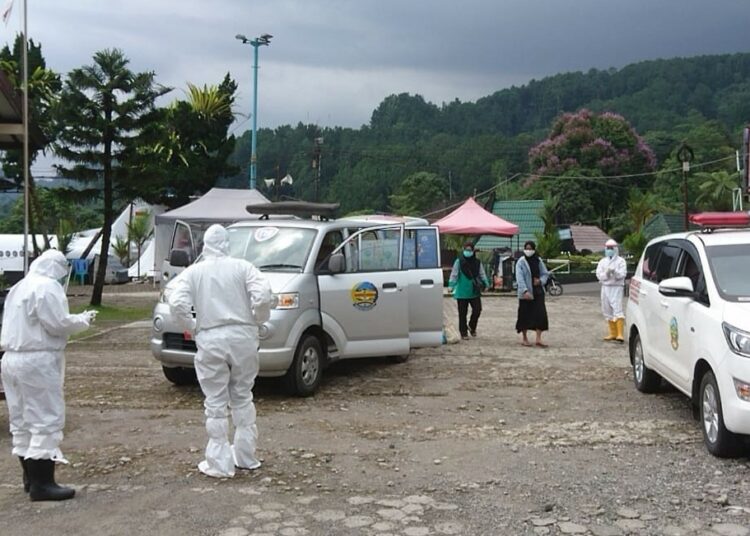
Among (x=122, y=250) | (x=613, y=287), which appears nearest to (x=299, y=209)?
(x=613, y=287)

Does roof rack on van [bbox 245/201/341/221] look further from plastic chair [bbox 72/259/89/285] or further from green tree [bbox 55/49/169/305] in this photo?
plastic chair [bbox 72/259/89/285]

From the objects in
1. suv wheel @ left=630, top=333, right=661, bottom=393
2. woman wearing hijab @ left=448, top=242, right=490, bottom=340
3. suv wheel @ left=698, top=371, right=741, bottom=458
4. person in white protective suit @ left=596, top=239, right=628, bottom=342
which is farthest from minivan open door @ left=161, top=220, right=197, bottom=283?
suv wheel @ left=698, top=371, right=741, bottom=458

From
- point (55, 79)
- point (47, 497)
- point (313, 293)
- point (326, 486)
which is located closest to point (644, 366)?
point (313, 293)

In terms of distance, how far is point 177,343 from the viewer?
8.67 metres

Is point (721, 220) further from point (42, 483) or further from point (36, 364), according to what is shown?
point (42, 483)

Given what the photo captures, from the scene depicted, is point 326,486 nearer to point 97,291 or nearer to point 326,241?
point 326,241

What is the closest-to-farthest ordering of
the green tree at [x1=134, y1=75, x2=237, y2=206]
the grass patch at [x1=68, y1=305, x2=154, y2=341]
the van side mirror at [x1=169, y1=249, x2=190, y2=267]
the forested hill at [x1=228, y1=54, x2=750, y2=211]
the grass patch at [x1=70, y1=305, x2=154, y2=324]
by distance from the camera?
1. the van side mirror at [x1=169, y1=249, x2=190, y2=267]
2. the grass patch at [x1=68, y1=305, x2=154, y2=341]
3. the grass patch at [x1=70, y1=305, x2=154, y2=324]
4. the green tree at [x1=134, y1=75, x2=237, y2=206]
5. the forested hill at [x1=228, y1=54, x2=750, y2=211]

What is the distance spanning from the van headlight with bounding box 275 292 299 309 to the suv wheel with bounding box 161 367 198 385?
1441 millimetres

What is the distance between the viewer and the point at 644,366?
8945 mm

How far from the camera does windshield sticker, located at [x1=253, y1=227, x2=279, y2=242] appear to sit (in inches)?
379

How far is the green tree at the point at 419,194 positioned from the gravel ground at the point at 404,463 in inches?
2649

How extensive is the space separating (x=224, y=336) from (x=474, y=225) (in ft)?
69.8

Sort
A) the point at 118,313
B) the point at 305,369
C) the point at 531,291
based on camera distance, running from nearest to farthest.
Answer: the point at 305,369 → the point at 531,291 → the point at 118,313

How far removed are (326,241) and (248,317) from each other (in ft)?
12.2
